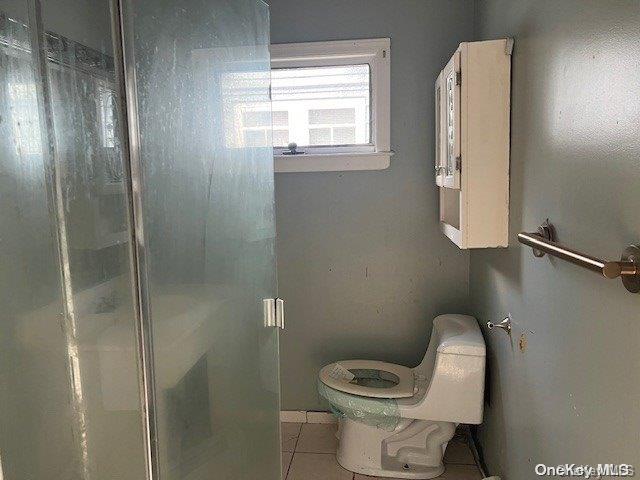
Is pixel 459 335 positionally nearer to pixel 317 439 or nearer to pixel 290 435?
pixel 317 439

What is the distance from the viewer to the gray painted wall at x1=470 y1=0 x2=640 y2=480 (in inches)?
33.1

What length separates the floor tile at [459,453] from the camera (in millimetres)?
2156

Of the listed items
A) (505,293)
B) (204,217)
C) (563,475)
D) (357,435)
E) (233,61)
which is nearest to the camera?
(563,475)

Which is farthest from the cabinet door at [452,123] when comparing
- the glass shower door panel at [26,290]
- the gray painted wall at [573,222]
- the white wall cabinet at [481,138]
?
the glass shower door panel at [26,290]

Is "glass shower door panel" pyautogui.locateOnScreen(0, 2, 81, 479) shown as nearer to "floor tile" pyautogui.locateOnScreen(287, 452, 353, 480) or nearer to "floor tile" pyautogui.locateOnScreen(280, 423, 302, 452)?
"floor tile" pyautogui.locateOnScreen(287, 452, 353, 480)

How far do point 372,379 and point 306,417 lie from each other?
53cm

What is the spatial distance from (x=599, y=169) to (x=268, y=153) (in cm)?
97

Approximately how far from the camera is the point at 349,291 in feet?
7.93

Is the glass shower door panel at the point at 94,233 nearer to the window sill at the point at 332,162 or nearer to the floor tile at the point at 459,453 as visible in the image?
the window sill at the point at 332,162

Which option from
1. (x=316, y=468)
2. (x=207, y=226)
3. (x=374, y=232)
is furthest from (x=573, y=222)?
(x=316, y=468)

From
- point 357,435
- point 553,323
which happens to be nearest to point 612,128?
point 553,323

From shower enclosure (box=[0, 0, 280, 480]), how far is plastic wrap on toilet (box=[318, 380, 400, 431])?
0.70m

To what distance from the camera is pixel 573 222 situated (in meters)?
1.06

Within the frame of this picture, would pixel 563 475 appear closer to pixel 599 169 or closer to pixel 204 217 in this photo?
pixel 599 169
